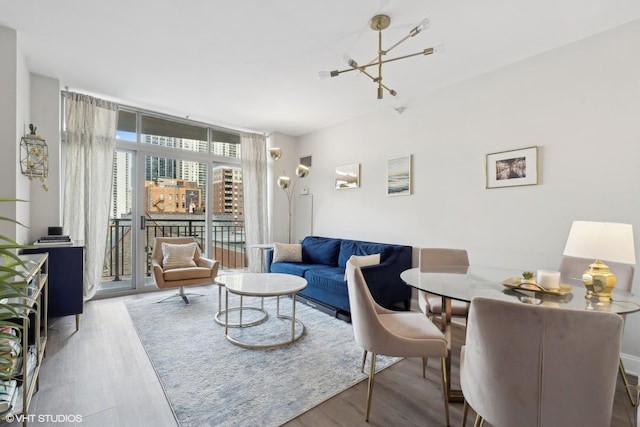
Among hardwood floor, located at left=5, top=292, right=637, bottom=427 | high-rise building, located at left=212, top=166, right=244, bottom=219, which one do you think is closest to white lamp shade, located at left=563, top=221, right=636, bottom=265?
hardwood floor, located at left=5, top=292, right=637, bottom=427

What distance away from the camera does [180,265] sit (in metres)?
3.94

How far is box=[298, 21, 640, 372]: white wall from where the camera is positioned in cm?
232

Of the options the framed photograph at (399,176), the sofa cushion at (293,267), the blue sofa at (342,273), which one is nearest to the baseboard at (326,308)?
the blue sofa at (342,273)

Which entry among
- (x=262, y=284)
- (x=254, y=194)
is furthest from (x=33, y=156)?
(x=254, y=194)

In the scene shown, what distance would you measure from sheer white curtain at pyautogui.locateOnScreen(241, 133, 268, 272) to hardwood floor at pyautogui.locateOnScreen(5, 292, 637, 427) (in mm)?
2717

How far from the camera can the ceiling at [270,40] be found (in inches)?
85.9

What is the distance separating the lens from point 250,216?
5262 mm

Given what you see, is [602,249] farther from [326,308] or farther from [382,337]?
[326,308]

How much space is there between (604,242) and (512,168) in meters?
1.43

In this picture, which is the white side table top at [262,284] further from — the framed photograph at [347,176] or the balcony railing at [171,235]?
the balcony railing at [171,235]

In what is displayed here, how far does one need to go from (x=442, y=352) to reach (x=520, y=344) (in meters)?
0.70

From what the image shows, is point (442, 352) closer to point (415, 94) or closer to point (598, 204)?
point (598, 204)

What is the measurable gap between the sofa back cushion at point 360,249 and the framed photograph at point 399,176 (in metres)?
0.73

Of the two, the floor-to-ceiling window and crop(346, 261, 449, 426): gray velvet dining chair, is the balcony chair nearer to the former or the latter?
the floor-to-ceiling window
